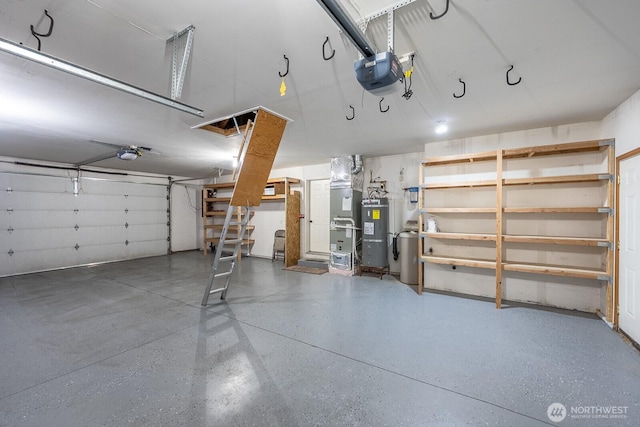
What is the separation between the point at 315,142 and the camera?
14.9ft

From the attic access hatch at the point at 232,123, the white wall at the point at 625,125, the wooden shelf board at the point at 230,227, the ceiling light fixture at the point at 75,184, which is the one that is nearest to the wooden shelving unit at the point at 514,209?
the white wall at the point at 625,125

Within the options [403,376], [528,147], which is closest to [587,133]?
[528,147]

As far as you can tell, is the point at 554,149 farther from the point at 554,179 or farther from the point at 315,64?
the point at 315,64

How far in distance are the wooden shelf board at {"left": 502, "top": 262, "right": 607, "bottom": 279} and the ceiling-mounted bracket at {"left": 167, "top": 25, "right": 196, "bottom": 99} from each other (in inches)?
174

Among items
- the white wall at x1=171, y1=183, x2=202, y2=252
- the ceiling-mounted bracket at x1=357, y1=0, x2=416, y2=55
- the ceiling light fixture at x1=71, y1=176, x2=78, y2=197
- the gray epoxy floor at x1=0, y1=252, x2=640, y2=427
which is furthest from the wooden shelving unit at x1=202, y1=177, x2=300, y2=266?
the ceiling-mounted bracket at x1=357, y1=0, x2=416, y2=55

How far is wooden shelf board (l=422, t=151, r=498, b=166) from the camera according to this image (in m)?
3.80

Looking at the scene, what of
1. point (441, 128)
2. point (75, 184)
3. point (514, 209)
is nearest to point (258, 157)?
→ point (441, 128)

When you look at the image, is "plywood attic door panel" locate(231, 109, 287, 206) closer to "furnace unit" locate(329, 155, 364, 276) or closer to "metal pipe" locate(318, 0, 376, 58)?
"metal pipe" locate(318, 0, 376, 58)

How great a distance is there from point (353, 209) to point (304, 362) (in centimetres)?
358

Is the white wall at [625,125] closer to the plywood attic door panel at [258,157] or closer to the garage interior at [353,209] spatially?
the garage interior at [353,209]

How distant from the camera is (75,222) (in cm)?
643

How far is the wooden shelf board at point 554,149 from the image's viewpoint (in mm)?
3217

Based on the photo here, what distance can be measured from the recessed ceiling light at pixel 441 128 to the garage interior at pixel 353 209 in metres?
0.05

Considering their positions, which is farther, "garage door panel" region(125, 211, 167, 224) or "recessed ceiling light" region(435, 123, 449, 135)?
"garage door panel" region(125, 211, 167, 224)
